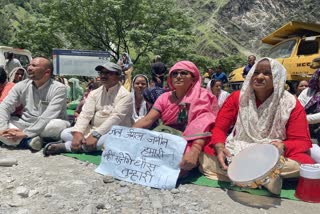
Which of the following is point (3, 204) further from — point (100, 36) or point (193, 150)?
point (100, 36)

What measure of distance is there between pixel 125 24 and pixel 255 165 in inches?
736

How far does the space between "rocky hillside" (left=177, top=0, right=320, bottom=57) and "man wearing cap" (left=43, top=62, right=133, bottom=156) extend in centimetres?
4566

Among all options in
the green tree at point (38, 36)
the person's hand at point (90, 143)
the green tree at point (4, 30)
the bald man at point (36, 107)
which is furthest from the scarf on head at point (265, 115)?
the green tree at point (4, 30)

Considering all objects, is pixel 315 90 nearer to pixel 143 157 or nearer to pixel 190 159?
pixel 190 159

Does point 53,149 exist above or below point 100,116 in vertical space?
below

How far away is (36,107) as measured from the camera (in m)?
4.69

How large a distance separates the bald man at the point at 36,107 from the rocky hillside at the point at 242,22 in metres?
45.7

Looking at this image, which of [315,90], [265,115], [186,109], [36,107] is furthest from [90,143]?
[315,90]

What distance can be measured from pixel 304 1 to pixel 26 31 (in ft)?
140

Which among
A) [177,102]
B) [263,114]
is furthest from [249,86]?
[177,102]

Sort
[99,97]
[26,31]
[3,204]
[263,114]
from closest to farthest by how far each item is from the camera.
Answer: [3,204], [263,114], [99,97], [26,31]

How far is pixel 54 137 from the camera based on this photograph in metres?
4.65

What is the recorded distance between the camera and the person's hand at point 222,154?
3176 mm

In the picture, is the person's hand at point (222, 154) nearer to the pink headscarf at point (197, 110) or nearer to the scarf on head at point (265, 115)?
the scarf on head at point (265, 115)
